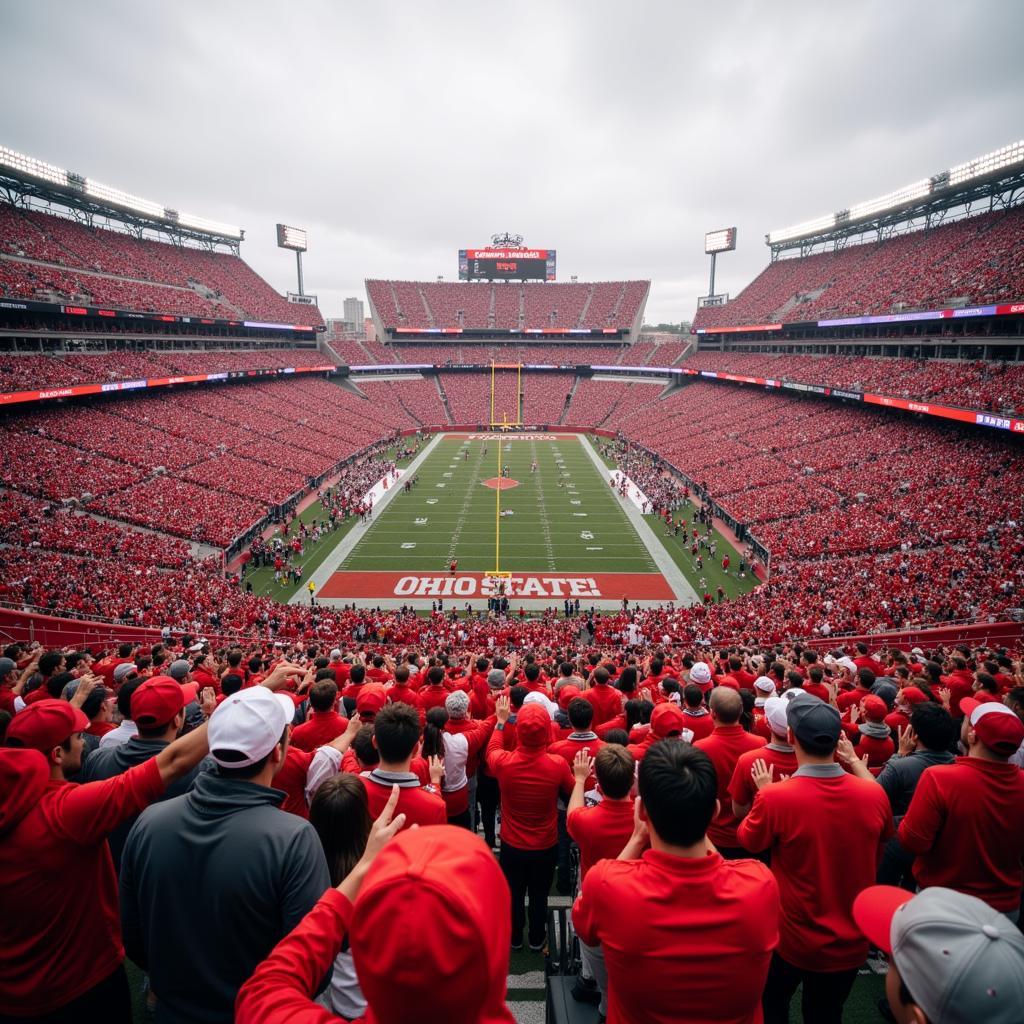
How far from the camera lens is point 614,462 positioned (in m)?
49.2

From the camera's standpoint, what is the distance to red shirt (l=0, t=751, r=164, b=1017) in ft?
8.38

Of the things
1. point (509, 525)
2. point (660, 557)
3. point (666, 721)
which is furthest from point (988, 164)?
point (666, 721)

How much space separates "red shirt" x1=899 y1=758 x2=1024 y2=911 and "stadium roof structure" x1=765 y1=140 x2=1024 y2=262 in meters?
49.5

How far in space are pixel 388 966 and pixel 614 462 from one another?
49.0 meters

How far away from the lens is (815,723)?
116 inches

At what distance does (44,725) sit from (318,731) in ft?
7.92

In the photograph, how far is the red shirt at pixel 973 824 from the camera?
319 cm

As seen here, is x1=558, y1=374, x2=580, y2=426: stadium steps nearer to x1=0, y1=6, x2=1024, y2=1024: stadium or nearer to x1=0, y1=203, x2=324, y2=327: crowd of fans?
x1=0, y1=6, x2=1024, y2=1024: stadium

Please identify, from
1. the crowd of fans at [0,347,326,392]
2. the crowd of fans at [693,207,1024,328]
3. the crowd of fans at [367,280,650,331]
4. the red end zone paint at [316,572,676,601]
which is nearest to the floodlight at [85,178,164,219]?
the crowd of fans at [0,347,326,392]

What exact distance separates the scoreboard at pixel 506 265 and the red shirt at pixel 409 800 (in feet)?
295

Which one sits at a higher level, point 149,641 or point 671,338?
point 671,338

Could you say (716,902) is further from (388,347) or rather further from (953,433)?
(388,347)

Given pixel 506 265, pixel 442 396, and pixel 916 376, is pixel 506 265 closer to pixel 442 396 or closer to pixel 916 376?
pixel 442 396

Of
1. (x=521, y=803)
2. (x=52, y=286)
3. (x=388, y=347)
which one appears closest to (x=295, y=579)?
(x=521, y=803)
